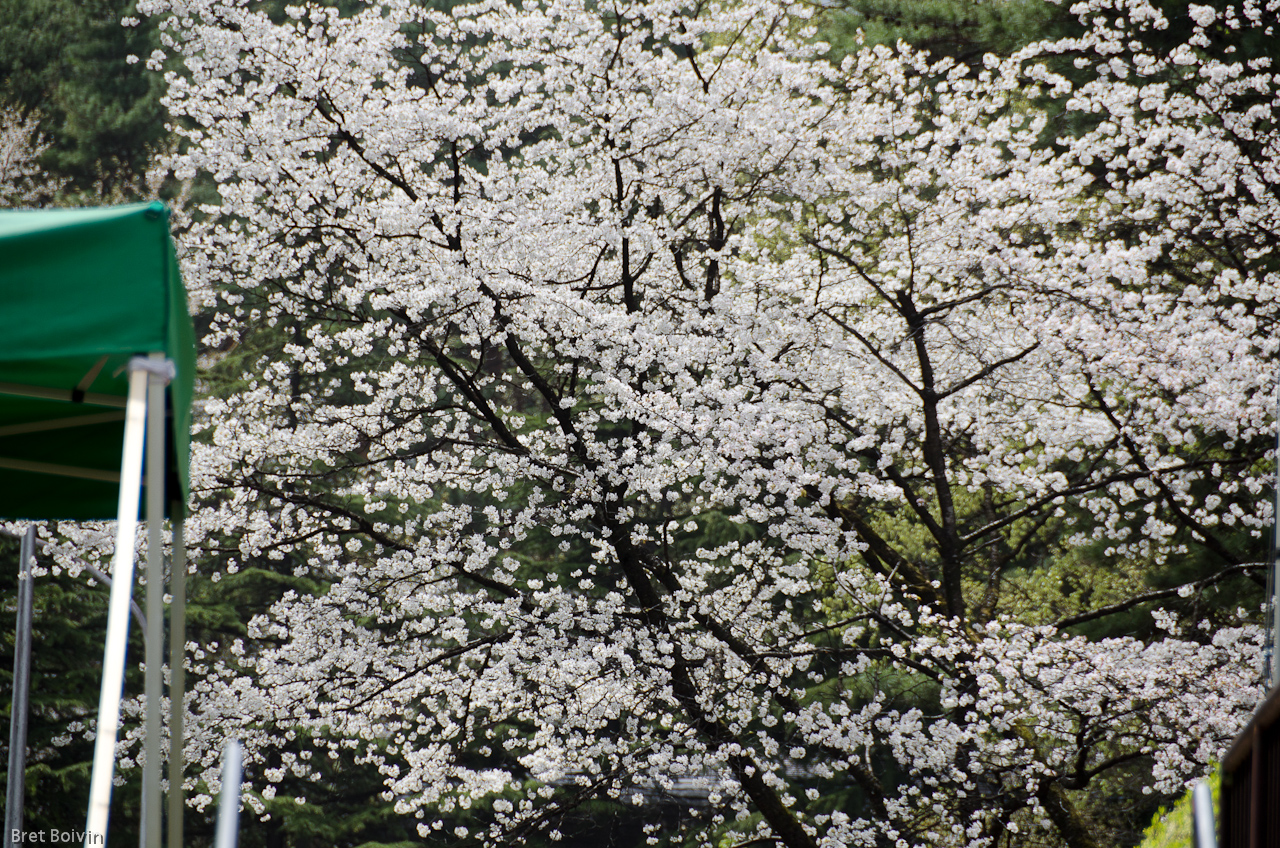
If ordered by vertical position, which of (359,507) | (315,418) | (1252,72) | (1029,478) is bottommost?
(1029,478)

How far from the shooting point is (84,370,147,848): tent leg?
6.84 ft

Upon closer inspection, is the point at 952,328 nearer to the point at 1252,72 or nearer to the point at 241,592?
the point at 1252,72

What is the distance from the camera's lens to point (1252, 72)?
8758 millimetres

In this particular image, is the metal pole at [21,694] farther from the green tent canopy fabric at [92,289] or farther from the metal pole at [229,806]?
the metal pole at [229,806]

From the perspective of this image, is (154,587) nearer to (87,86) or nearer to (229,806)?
(229,806)

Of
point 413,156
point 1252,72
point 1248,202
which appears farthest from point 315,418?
point 1252,72

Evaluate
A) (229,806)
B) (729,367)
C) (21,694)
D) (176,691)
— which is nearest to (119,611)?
(176,691)

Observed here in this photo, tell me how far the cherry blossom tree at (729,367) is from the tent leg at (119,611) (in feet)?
14.5

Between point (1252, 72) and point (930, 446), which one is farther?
point (1252, 72)

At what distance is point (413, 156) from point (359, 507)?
7528 millimetres

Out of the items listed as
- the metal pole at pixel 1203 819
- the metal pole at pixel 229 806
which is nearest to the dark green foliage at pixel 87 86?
the metal pole at pixel 229 806

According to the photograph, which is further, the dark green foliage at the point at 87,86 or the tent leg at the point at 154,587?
the dark green foliage at the point at 87,86

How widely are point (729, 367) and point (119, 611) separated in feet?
17.9

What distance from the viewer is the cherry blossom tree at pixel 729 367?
22.3 feet
